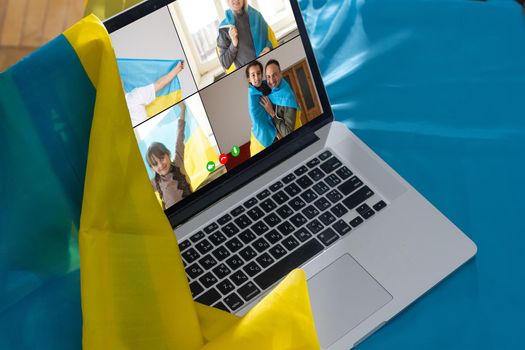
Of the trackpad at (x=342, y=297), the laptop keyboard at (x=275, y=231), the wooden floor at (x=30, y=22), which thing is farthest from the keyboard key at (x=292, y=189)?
the wooden floor at (x=30, y=22)

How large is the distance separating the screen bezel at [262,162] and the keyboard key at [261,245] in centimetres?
8

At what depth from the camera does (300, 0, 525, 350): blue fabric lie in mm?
785

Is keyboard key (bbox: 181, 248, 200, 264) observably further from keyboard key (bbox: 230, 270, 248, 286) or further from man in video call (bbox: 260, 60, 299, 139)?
man in video call (bbox: 260, 60, 299, 139)

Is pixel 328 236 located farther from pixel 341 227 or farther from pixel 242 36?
pixel 242 36

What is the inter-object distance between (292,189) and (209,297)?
0.17m

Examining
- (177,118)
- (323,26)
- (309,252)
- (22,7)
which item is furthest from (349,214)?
(22,7)

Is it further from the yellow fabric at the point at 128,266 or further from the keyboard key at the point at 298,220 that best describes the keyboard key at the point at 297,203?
the yellow fabric at the point at 128,266

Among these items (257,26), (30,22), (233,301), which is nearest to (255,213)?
(233,301)

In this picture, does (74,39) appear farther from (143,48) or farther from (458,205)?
(458,205)

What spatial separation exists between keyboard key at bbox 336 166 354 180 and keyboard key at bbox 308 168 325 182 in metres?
0.02

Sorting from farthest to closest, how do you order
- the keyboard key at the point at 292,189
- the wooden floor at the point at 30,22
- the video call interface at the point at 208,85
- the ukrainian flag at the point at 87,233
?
the wooden floor at the point at 30,22, the keyboard key at the point at 292,189, the video call interface at the point at 208,85, the ukrainian flag at the point at 87,233

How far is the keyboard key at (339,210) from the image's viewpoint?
84 centimetres

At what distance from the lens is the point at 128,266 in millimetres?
671

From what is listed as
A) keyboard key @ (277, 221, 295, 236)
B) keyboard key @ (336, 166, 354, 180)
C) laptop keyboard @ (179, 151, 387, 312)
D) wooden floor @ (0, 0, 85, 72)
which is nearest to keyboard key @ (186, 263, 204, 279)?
laptop keyboard @ (179, 151, 387, 312)
